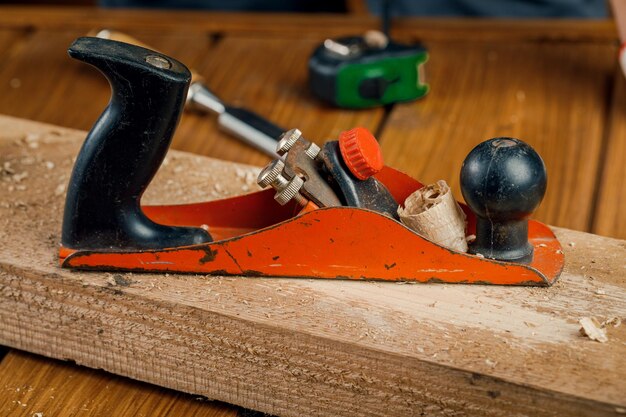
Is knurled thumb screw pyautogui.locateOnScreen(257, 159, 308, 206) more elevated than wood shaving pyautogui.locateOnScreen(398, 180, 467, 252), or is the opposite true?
knurled thumb screw pyautogui.locateOnScreen(257, 159, 308, 206)

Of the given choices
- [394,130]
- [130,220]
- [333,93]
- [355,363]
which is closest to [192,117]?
[333,93]

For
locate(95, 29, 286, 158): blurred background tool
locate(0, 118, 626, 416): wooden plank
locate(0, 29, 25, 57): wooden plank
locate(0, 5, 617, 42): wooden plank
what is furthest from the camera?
locate(0, 29, 25, 57): wooden plank

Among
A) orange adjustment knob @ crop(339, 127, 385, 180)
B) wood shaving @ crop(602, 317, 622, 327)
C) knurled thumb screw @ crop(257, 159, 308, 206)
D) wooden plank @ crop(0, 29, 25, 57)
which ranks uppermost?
orange adjustment knob @ crop(339, 127, 385, 180)

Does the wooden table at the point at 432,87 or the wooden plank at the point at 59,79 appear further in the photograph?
the wooden plank at the point at 59,79

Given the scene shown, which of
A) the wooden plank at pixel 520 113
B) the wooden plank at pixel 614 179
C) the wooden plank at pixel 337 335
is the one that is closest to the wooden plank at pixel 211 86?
the wooden plank at pixel 520 113

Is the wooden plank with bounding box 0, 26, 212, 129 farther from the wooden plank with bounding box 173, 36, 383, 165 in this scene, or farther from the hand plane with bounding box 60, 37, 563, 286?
the hand plane with bounding box 60, 37, 563, 286

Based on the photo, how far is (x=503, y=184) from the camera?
1.31 m

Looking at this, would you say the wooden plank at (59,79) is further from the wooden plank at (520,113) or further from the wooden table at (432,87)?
the wooden plank at (520,113)

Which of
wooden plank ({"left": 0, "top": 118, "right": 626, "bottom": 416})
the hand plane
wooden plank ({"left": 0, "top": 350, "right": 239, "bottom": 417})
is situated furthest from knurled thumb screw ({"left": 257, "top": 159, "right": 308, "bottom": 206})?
wooden plank ({"left": 0, "top": 350, "right": 239, "bottom": 417})

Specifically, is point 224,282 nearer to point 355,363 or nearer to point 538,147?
point 355,363

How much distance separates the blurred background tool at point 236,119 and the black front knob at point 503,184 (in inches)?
28.9

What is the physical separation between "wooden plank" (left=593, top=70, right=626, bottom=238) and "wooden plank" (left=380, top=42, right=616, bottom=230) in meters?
0.02

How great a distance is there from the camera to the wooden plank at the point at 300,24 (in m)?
2.38

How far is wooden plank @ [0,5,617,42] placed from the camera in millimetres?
2383
